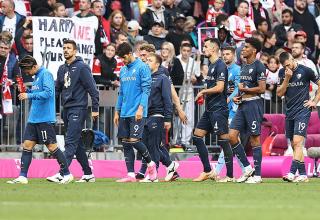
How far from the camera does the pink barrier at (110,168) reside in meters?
25.0

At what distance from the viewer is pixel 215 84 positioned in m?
21.7

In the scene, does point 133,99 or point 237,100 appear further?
point 133,99

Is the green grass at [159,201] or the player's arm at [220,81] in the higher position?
the player's arm at [220,81]

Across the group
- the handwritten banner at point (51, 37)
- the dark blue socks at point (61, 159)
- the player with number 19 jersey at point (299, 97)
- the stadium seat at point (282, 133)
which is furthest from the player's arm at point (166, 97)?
the stadium seat at point (282, 133)

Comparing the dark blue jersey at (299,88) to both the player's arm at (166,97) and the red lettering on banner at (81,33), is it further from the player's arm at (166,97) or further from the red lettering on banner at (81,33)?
the red lettering on banner at (81,33)

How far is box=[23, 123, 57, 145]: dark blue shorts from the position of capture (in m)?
20.4

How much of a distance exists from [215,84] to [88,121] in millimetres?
6083

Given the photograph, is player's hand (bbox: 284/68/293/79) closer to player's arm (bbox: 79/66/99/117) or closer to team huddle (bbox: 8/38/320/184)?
team huddle (bbox: 8/38/320/184)

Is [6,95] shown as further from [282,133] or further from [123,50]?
[282,133]

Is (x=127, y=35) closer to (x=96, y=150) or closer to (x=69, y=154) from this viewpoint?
(x=96, y=150)

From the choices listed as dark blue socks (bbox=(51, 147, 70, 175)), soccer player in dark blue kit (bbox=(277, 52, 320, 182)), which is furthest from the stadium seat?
dark blue socks (bbox=(51, 147, 70, 175))

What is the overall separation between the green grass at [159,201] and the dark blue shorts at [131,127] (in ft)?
3.85

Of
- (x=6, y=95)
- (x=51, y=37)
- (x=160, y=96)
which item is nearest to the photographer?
(x=160, y=96)

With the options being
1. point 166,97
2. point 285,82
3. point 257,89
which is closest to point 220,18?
point 166,97
